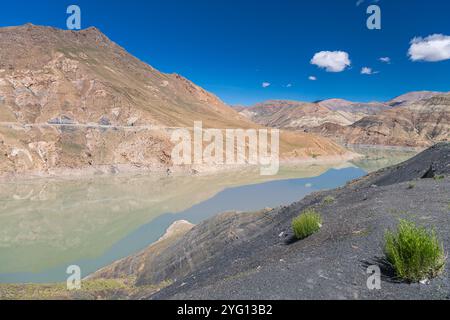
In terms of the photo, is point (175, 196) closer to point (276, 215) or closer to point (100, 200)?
point (100, 200)

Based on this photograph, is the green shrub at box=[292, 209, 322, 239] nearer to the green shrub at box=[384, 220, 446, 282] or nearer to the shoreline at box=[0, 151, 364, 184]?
the green shrub at box=[384, 220, 446, 282]

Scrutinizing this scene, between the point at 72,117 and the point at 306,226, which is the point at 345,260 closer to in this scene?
the point at 306,226

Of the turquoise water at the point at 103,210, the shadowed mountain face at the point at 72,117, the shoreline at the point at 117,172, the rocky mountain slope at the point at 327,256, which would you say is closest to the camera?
the rocky mountain slope at the point at 327,256

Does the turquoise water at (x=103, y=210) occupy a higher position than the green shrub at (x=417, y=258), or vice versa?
the green shrub at (x=417, y=258)

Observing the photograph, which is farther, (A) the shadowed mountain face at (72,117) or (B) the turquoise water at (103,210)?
(A) the shadowed mountain face at (72,117)

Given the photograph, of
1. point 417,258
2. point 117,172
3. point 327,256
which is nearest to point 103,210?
point 117,172

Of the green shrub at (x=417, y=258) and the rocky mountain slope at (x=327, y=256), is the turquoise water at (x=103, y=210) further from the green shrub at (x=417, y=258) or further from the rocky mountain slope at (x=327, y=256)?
the green shrub at (x=417, y=258)

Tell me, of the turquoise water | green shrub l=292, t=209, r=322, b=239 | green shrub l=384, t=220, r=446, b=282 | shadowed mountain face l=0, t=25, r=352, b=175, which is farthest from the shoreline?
green shrub l=384, t=220, r=446, b=282

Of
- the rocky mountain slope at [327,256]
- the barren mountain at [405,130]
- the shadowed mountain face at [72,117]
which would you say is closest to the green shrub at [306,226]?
the rocky mountain slope at [327,256]
